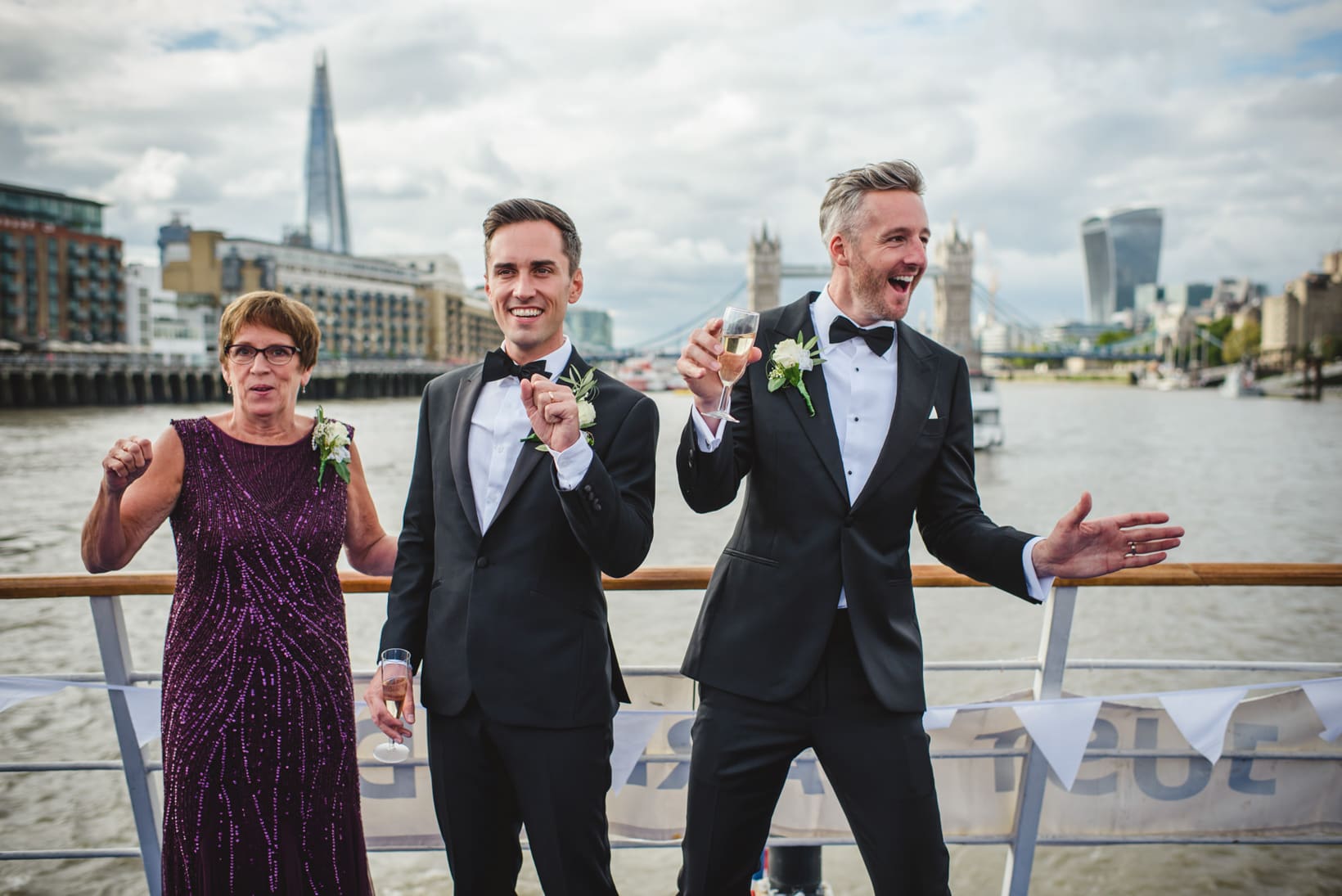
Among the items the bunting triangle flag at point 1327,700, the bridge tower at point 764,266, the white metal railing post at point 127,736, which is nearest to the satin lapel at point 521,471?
the white metal railing post at point 127,736

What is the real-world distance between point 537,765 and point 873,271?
106 centimetres

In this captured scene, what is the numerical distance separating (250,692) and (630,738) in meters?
0.94

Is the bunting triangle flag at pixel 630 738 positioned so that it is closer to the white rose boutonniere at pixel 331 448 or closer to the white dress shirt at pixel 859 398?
the white dress shirt at pixel 859 398

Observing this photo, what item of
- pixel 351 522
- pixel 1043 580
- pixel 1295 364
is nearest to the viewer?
pixel 1043 580

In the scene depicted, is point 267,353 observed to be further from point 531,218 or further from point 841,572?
point 841,572

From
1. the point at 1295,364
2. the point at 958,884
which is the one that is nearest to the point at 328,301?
the point at 1295,364

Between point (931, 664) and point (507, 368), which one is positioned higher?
point (507, 368)

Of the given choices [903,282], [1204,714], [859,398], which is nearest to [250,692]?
[859,398]

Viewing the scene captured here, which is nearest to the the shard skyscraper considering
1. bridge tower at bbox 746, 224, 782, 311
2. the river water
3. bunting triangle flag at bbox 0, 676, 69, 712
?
bridge tower at bbox 746, 224, 782, 311

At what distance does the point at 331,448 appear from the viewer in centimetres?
193

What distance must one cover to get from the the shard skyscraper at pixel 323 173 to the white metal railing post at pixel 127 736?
17298cm

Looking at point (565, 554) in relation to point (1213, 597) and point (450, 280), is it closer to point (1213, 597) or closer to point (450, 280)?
point (1213, 597)

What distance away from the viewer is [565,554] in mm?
1763

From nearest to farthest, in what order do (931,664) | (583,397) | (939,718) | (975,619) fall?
(583,397), (931,664), (939,718), (975,619)
